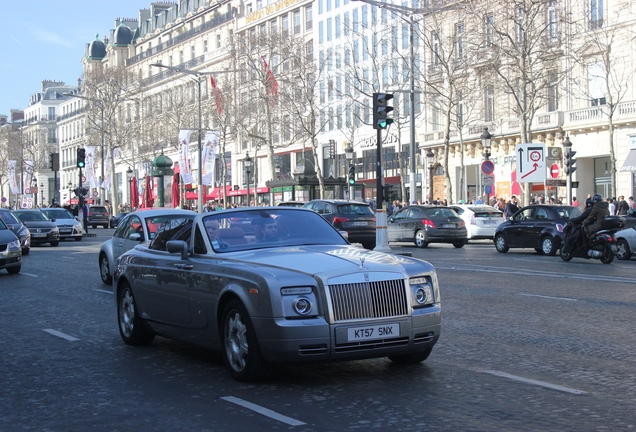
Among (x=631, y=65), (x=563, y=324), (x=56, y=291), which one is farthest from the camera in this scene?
(x=631, y=65)

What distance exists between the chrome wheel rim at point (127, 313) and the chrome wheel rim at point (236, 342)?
2.35m

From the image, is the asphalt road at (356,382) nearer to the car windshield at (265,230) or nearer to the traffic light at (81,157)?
the car windshield at (265,230)

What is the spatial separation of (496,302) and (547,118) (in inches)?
1467

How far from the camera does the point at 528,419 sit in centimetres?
600

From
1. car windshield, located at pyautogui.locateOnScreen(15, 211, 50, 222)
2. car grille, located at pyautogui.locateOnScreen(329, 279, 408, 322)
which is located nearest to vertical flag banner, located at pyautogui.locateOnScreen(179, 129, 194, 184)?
car windshield, located at pyautogui.locateOnScreen(15, 211, 50, 222)

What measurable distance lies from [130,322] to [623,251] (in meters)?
17.4

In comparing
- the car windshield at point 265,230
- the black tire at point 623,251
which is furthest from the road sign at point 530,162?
the car windshield at point 265,230

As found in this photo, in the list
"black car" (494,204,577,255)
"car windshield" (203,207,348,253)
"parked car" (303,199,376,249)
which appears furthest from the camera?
"parked car" (303,199,376,249)

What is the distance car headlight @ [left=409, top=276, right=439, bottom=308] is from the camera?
7.44 meters

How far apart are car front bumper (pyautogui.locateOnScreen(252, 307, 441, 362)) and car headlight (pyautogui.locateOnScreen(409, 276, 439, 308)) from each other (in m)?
0.23

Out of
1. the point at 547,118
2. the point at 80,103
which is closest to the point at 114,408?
the point at 547,118

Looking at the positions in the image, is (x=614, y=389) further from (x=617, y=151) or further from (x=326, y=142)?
(x=326, y=142)

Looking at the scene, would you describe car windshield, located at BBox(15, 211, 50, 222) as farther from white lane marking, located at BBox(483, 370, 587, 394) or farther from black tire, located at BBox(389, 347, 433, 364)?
white lane marking, located at BBox(483, 370, 587, 394)

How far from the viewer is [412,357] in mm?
8008
